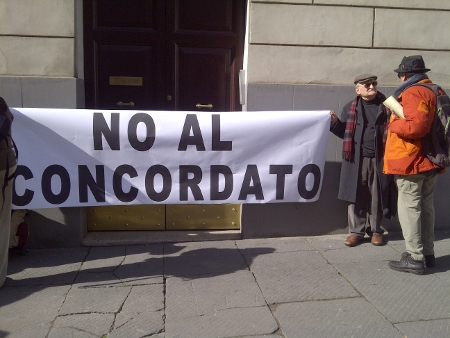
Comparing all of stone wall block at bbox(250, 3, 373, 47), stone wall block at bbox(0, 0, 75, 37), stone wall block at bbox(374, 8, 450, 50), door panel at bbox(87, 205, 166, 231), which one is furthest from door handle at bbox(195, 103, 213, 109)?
stone wall block at bbox(374, 8, 450, 50)

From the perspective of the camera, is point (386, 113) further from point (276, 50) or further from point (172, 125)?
point (172, 125)

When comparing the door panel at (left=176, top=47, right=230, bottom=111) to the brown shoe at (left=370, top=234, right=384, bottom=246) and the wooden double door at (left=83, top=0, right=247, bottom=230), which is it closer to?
the wooden double door at (left=83, top=0, right=247, bottom=230)

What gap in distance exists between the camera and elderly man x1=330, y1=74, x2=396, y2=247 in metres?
5.31

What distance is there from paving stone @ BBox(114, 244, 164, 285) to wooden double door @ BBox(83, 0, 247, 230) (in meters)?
0.48

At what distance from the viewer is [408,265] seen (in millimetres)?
4641

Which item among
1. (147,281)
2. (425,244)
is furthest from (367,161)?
(147,281)

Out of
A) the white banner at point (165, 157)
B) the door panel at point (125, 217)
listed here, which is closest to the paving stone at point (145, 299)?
the white banner at point (165, 157)

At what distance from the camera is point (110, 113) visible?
5074 millimetres

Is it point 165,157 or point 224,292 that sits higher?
point 165,157

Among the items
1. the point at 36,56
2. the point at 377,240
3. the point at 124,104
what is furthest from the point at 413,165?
the point at 36,56

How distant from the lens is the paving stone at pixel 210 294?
398cm

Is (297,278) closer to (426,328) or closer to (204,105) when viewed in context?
(426,328)

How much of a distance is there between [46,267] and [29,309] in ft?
3.13

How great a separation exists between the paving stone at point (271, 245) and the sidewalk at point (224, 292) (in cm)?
1
